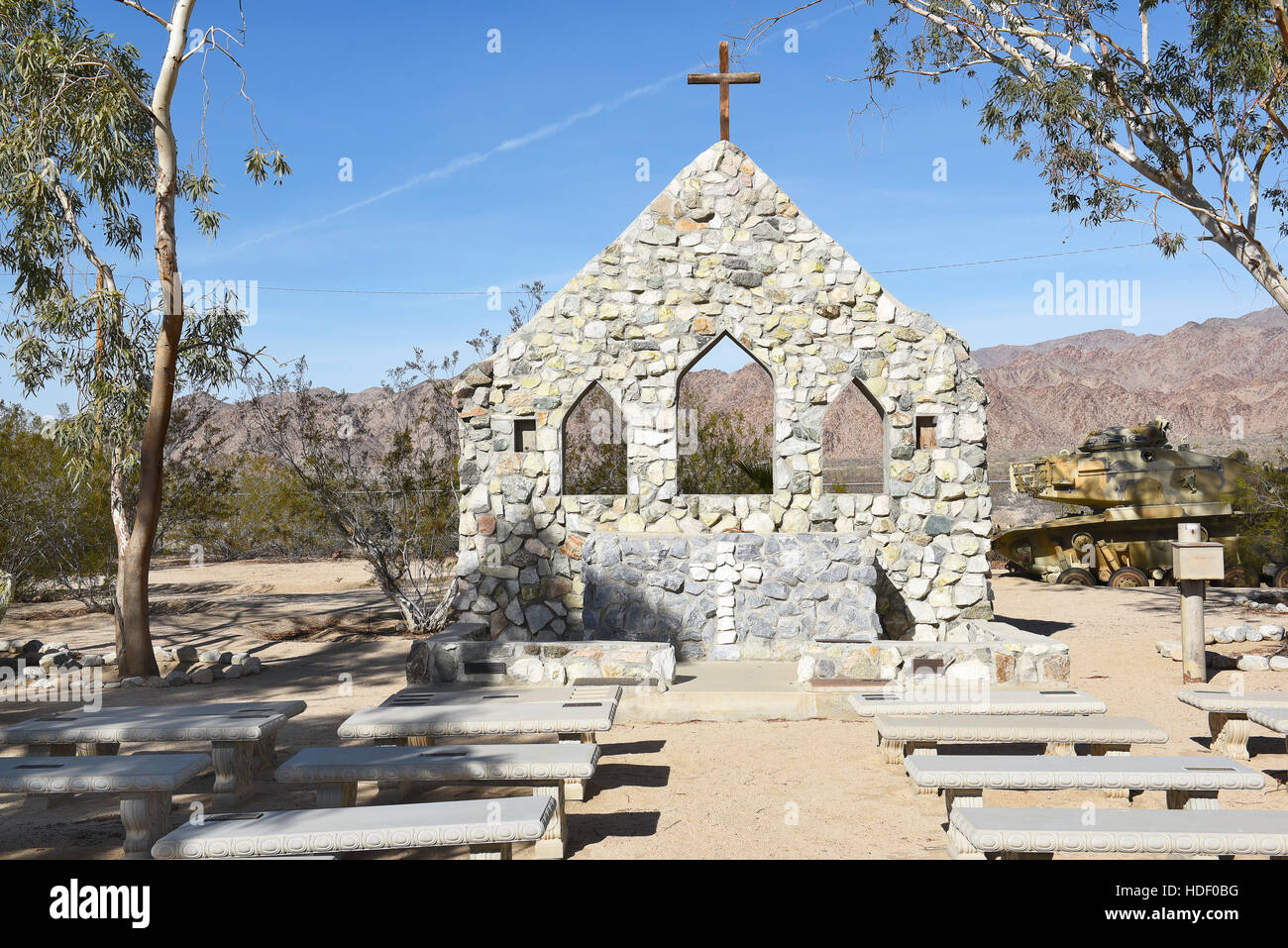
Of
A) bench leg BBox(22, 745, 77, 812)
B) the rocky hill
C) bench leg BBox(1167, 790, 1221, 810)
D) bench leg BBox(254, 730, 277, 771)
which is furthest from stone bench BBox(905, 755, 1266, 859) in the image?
the rocky hill

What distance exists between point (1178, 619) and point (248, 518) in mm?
20573

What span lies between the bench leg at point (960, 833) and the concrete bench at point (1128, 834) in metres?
0.49

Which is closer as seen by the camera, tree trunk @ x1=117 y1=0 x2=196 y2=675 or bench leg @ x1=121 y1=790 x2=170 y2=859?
bench leg @ x1=121 y1=790 x2=170 y2=859

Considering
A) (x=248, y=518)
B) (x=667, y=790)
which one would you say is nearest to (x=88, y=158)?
(x=667, y=790)

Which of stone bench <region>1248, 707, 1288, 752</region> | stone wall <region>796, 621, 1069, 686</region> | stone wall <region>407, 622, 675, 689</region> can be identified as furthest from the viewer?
stone wall <region>407, 622, 675, 689</region>

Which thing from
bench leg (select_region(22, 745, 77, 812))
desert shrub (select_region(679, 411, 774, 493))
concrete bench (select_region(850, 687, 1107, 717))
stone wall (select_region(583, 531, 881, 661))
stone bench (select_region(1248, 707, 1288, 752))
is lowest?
bench leg (select_region(22, 745, 77, 812))

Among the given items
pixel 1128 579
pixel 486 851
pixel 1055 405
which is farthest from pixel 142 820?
pixel 1055 405

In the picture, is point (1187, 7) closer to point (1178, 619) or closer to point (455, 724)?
point (1178, 619)

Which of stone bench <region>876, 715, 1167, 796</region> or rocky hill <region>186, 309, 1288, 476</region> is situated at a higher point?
rocky hill <region>186, 309, 1288, 476</region>

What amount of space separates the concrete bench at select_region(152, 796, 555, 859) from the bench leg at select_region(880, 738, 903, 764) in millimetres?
3009

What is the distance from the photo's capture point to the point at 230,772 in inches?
224

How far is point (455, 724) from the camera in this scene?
5.43 m

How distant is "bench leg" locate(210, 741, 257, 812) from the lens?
5.64m

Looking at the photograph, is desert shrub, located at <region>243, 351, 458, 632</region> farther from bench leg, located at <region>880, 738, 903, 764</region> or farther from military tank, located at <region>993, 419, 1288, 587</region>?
military tank, located at <region>993, 419, 1288, 587</region>
